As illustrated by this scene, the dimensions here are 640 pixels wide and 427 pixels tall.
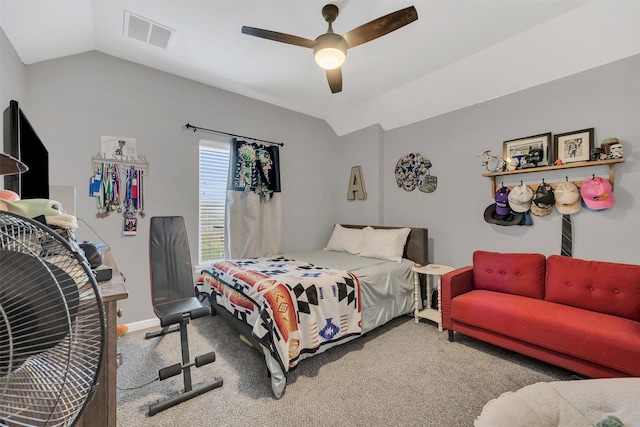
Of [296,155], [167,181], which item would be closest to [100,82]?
[167,181]

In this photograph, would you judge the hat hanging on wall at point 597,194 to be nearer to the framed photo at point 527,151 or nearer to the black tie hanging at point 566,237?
the black tie hanging at point 566,237

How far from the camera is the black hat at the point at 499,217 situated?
2650 mm

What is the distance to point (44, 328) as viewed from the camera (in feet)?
1.53

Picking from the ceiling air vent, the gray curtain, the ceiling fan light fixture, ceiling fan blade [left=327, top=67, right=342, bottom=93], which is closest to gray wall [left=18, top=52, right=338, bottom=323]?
the gray curtain

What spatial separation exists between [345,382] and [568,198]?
243 cm

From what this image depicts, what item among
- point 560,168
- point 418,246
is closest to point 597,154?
point 560,168

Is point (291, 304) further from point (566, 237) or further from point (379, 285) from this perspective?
point (566, 237)

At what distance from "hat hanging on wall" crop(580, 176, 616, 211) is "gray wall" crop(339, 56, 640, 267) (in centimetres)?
8

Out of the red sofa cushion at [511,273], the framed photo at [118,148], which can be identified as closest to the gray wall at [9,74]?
the framed photo at [118,148]

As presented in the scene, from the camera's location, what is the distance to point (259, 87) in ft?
10.6

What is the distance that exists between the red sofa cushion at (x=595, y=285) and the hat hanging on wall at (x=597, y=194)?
478 millimetres

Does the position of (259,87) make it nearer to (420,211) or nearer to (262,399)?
(420,211)

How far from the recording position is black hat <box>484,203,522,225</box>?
2650 mm

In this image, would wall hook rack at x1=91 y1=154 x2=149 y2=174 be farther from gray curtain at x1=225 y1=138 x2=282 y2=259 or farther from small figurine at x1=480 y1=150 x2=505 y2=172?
small figurine at x1=480 y1=150 x2=505 y2=172
